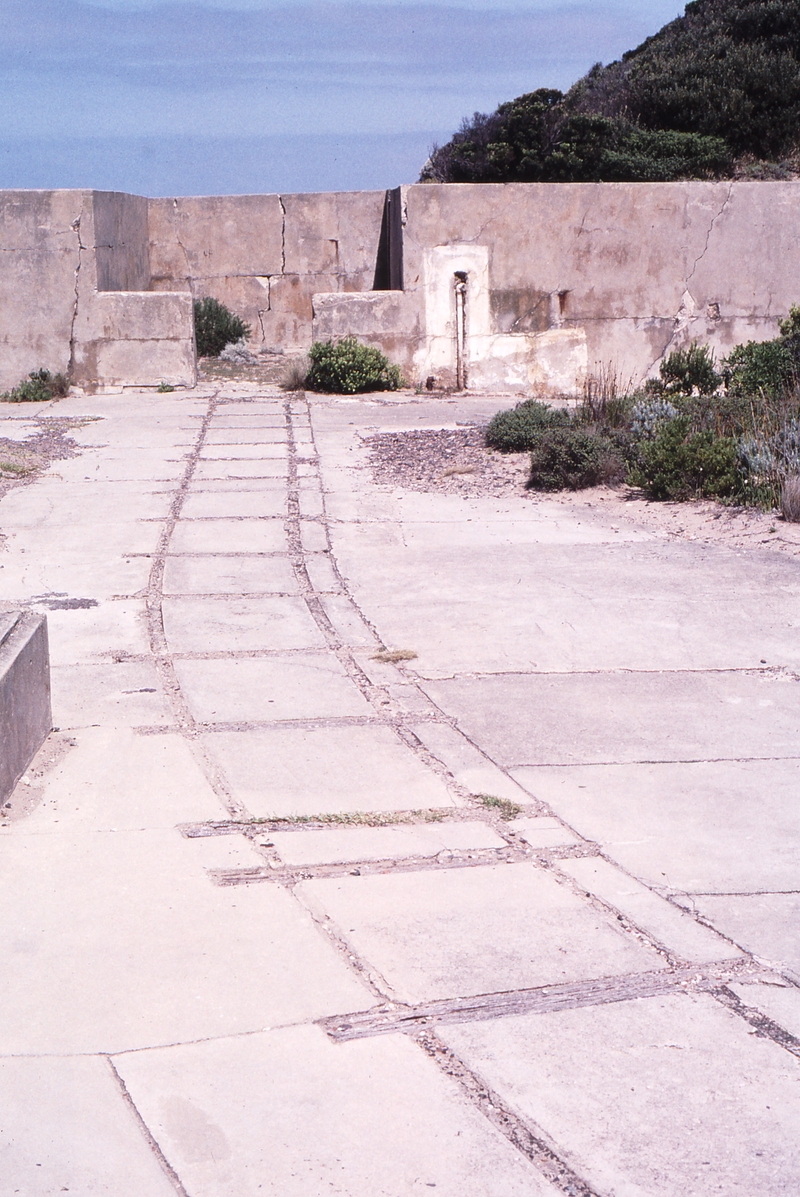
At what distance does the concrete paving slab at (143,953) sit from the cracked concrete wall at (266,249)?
51.0ft

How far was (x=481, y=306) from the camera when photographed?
45.6 ft

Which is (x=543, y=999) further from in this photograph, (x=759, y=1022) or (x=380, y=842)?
(x=380, y=842)

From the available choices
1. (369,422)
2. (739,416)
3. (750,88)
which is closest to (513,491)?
(739,416)

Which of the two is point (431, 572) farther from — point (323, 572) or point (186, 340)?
point (186, 340)

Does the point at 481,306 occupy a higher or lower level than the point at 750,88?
lower

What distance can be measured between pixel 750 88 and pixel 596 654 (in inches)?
1058

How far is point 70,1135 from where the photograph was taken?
7.31ft

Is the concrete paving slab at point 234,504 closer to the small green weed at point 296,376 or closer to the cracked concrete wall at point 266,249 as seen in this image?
the small green weed at point 296,376

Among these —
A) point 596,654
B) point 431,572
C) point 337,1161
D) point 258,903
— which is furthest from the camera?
point 431,572

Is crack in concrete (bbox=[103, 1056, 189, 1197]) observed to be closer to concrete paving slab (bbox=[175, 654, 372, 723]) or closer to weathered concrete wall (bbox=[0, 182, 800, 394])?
concrete paving slab (bbox=[175, 654, 372, 723])

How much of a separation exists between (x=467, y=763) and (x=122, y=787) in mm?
1112

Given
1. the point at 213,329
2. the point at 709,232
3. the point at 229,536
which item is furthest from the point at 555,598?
the point at 213,329

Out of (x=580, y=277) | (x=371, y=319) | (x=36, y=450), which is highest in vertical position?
(x=580, y=277)

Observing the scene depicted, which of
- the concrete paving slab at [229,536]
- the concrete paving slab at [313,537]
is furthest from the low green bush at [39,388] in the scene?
the concrete paving slab at [313,537]
